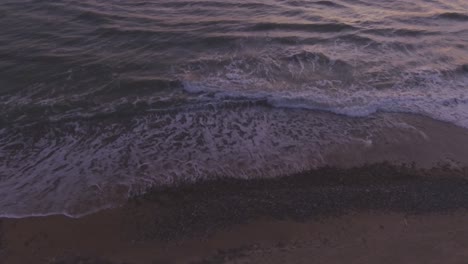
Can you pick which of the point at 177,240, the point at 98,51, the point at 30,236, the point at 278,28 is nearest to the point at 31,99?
the point at 98,51

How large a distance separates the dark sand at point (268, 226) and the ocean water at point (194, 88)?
38 cm

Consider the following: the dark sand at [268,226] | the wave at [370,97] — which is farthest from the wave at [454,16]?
the dark sand at [268,226]

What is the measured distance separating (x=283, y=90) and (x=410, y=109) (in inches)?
97.9

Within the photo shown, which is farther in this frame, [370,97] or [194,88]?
[194,88]

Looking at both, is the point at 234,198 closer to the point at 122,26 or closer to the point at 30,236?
the point at 30,236

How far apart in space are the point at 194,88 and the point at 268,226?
158 inches

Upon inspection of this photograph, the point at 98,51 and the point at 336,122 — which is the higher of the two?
the point at 98,51

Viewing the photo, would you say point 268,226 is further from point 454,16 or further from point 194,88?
point 454,16

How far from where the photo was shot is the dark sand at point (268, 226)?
5.10m

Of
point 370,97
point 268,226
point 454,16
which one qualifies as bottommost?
point 268,226

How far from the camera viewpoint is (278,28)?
11.7m

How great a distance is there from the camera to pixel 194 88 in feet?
28.5

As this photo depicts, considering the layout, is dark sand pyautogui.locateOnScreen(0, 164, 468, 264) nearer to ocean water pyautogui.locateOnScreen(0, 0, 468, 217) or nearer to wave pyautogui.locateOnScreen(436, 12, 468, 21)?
ocean water pyautogui.locateOnScreen(0, 0, 468, 217)

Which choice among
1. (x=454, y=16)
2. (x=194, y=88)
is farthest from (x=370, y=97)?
(x=454, y=16)
